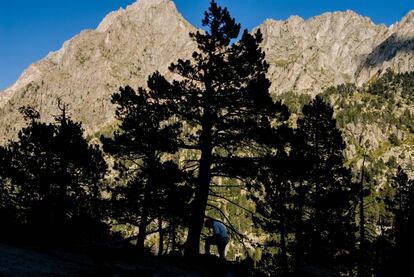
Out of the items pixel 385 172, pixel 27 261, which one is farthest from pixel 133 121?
pixel 385 172

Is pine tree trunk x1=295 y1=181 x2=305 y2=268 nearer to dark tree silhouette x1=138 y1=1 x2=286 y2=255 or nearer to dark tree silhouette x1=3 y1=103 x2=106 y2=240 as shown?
dark tree silhouette x1=138 y1=1 x2=286 y2=255

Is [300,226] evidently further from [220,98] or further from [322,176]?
[220,98]

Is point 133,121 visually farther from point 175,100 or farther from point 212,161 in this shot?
point 212,161

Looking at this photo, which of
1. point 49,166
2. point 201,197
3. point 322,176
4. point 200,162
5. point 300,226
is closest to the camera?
point 201,197

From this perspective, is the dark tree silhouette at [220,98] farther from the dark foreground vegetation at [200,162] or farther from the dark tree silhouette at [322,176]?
the dark tree silhouette at [322,176]

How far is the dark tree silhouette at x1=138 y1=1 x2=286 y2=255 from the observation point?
1811 centimetres

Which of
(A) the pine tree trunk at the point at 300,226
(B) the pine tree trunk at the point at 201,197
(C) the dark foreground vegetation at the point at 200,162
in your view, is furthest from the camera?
(A) the pine tree trunk at the point at 300,226

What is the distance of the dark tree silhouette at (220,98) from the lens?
18.1m

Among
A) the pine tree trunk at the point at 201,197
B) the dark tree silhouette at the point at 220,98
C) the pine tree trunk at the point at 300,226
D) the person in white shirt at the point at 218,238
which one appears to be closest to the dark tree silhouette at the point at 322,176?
the pine tree trunk at the point at 300,226

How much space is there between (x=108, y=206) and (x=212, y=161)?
13424 mm

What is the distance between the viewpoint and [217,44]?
19.6 metres

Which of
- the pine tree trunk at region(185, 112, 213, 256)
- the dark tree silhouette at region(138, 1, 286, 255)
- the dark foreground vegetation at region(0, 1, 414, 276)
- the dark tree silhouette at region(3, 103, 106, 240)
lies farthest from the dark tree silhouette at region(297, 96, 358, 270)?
the dark tree silhouette at region(3, 103, 106, 240)

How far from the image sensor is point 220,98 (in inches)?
742

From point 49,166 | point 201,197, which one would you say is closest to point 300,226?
point 201,197
